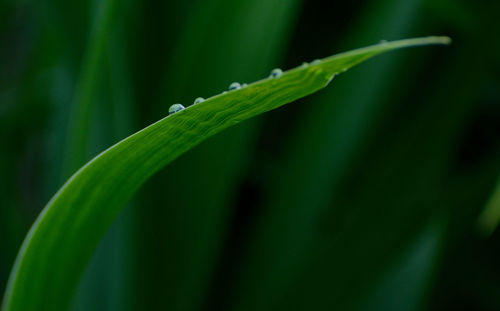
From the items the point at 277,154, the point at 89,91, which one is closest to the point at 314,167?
the point at 277,154

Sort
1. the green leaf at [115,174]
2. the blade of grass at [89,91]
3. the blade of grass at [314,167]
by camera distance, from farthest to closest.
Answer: the blade of grass at [314,167], the blade of grass at [89,91], the green leaf at [115,174]

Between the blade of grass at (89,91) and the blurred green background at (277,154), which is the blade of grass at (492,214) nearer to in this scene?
the blurred green background at (277,154)

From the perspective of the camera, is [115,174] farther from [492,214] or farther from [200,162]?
[492,214]

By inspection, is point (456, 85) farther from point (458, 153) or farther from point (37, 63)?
point (37, 63)

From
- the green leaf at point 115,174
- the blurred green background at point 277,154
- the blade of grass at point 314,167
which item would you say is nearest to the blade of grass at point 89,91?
the blurred green background at point 277,154

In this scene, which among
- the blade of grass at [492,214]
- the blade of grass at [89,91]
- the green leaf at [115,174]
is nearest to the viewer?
the green leaf at [115,174]

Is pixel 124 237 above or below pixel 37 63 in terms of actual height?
below

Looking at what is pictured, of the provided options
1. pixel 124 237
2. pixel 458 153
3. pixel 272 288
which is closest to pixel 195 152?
pixel 124 237
